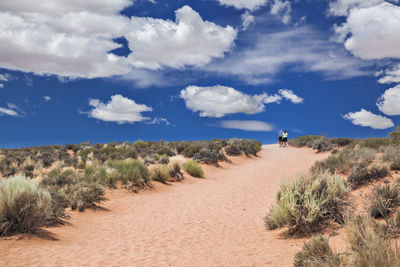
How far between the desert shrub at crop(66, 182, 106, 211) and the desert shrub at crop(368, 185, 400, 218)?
30.7 ft

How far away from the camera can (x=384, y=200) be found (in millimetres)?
7191

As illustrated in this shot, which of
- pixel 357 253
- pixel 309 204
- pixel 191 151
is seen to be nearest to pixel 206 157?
pixel 191 151

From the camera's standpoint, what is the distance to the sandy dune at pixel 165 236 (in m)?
6.60

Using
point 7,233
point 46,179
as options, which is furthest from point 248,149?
point 7,233

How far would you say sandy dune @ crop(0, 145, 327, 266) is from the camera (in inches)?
260

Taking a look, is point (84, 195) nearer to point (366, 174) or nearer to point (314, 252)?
point (314, 252)

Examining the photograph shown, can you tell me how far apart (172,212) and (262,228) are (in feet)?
13.0

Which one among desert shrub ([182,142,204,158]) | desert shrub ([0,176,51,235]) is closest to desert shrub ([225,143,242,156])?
desert shrub ([182,142,204,158])

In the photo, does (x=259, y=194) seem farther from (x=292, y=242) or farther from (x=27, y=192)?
(x=27, y=192)

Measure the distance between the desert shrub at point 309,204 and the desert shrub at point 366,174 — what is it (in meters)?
3.39

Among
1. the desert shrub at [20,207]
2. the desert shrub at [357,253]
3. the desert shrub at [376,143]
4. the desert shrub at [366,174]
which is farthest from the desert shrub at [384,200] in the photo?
the desert shrub at [376,143]

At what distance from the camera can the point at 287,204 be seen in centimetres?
784

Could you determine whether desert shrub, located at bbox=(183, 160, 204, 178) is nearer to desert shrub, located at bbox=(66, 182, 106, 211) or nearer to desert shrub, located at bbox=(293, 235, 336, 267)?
desert shrub, located at bbox=(66, 182, 106, 211)

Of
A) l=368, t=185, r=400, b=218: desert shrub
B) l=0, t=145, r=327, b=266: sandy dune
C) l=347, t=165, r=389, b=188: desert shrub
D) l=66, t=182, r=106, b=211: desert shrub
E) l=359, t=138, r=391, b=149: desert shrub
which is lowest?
l=0, t=145, r=327, b=266: sandy dune
